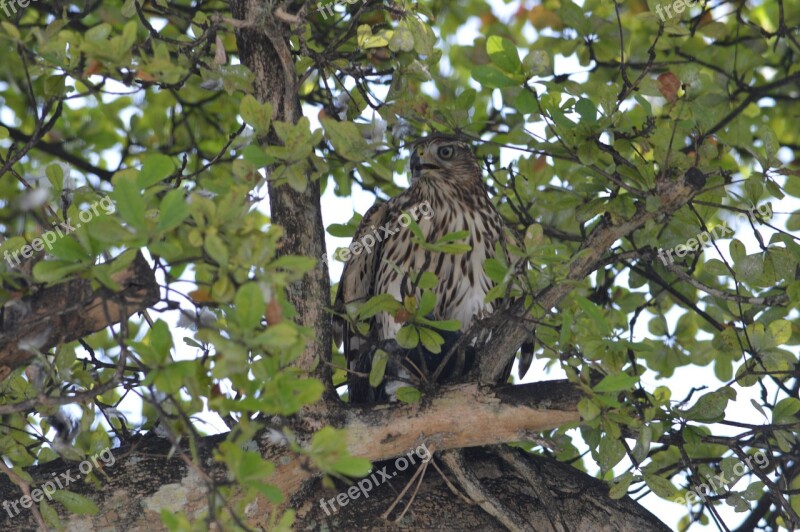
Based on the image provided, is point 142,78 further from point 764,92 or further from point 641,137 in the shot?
point 764,92

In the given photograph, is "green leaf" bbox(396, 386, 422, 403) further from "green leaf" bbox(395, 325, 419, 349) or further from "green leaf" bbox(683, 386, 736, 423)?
"green leaf" bbox(683, 386, 736, 423)

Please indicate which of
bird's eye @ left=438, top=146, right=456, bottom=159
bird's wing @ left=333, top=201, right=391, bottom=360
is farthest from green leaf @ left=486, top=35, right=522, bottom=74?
bird's eye @ left=438, top=146, right=456, bottom=159

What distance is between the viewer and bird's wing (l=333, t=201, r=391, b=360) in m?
4.57

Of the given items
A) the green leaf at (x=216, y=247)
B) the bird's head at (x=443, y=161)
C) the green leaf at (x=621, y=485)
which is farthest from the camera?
the bird's head at (x=443, y=161)

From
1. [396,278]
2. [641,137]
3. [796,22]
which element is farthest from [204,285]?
[796,22]

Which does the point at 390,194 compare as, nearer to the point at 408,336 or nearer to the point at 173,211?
the point at 408,336

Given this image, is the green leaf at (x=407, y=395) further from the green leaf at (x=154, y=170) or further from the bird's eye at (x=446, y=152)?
the bird's eye at (x=446, y=152)

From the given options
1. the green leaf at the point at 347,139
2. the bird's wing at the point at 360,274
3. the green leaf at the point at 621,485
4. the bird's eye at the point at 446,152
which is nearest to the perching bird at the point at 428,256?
the bird's wing at the point at 360,274

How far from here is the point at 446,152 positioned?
5020 millimetres

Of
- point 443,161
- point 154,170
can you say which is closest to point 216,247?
point 154,170

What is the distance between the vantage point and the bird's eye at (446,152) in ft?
16.4

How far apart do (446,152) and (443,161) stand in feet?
0.24

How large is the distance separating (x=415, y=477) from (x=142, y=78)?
1601 millimetres

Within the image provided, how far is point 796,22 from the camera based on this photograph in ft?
20.8
